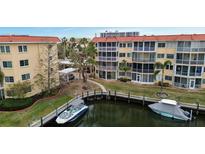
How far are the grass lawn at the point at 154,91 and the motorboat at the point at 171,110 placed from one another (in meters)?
3.18

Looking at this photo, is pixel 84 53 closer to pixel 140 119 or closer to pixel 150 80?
pixel 150 80

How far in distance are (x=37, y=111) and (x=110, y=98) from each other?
12.0m

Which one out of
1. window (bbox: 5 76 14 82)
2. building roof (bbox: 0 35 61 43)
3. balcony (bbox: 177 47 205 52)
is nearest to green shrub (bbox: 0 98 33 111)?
window (bbox: 5 76 14 82)

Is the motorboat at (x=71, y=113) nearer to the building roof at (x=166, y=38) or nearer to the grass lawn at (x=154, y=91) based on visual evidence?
the grass lawn at (x=154, y=91)

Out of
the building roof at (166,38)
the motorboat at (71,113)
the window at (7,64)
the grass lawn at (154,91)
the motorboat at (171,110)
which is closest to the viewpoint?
the motorboat at (71,113)

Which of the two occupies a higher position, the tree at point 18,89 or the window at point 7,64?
the window at point 7,64

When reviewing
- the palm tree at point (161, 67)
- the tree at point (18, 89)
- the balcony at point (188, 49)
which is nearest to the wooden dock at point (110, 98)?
the palm tree at point (161, 67)

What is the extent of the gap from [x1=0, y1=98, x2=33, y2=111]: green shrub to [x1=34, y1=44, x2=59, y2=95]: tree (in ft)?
12.9

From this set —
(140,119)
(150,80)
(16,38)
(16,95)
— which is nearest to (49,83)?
(16,95)

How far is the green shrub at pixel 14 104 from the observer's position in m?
21.0

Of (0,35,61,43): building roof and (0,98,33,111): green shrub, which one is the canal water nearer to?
(0,98,33,111): green shrub

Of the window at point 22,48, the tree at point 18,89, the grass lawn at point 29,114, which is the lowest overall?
the grass lawn at point 29,114

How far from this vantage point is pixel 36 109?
2138 cm

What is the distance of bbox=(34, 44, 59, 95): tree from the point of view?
26.3m
